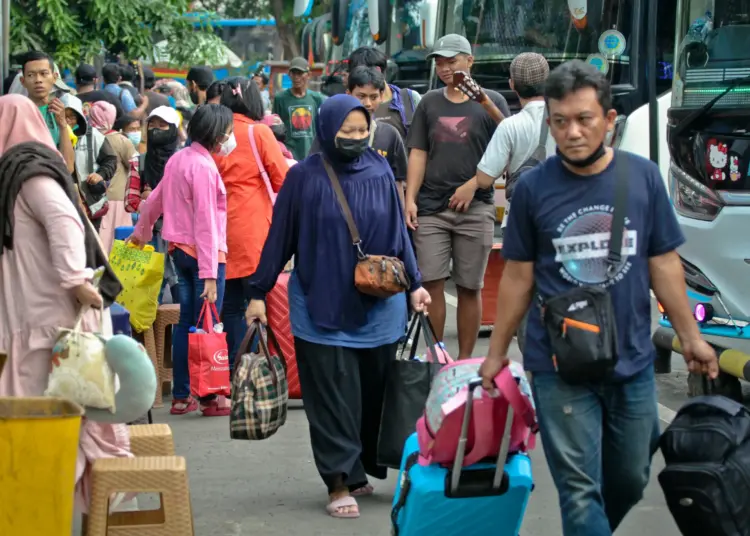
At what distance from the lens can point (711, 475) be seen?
4.50 m

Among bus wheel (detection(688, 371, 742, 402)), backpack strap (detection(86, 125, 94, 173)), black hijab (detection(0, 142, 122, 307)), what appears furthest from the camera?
backpack strap (detection(86, 125, 94, 173))

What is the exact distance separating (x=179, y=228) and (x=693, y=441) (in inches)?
166

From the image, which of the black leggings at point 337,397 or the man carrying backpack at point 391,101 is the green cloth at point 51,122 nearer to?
the man carrying backpack at point 391,101

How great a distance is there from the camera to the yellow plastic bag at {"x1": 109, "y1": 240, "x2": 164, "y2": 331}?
8281 mm

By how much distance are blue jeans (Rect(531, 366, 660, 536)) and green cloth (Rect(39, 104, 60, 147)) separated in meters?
5.16

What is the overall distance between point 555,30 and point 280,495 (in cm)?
755

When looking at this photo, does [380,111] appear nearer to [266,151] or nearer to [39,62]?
[266,151]

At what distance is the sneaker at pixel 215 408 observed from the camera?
841cm

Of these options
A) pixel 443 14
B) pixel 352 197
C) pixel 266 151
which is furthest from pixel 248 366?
pixel 443 14

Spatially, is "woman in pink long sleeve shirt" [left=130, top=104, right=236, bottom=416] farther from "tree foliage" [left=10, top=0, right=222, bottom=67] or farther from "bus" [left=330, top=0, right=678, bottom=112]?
"tree foliage" [left=10, top=0, right=222, bottom=67]

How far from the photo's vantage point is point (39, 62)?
895 cm

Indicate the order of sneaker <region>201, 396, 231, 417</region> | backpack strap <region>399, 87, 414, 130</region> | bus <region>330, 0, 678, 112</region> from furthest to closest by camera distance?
bus <region>330, 0, 678, 112</region> → backpack strap <region>399, 87, 414, 130</region> → sneaker <region>201, 396, 231, 417</region>

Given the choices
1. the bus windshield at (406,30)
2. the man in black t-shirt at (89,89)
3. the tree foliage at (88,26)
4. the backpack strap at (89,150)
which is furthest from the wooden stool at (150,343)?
the bus windshield at (406,30)

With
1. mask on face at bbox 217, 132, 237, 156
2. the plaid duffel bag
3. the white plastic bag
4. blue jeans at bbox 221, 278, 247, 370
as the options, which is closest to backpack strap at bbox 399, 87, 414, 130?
mask on face at bbox 217, 132, 237, 156
